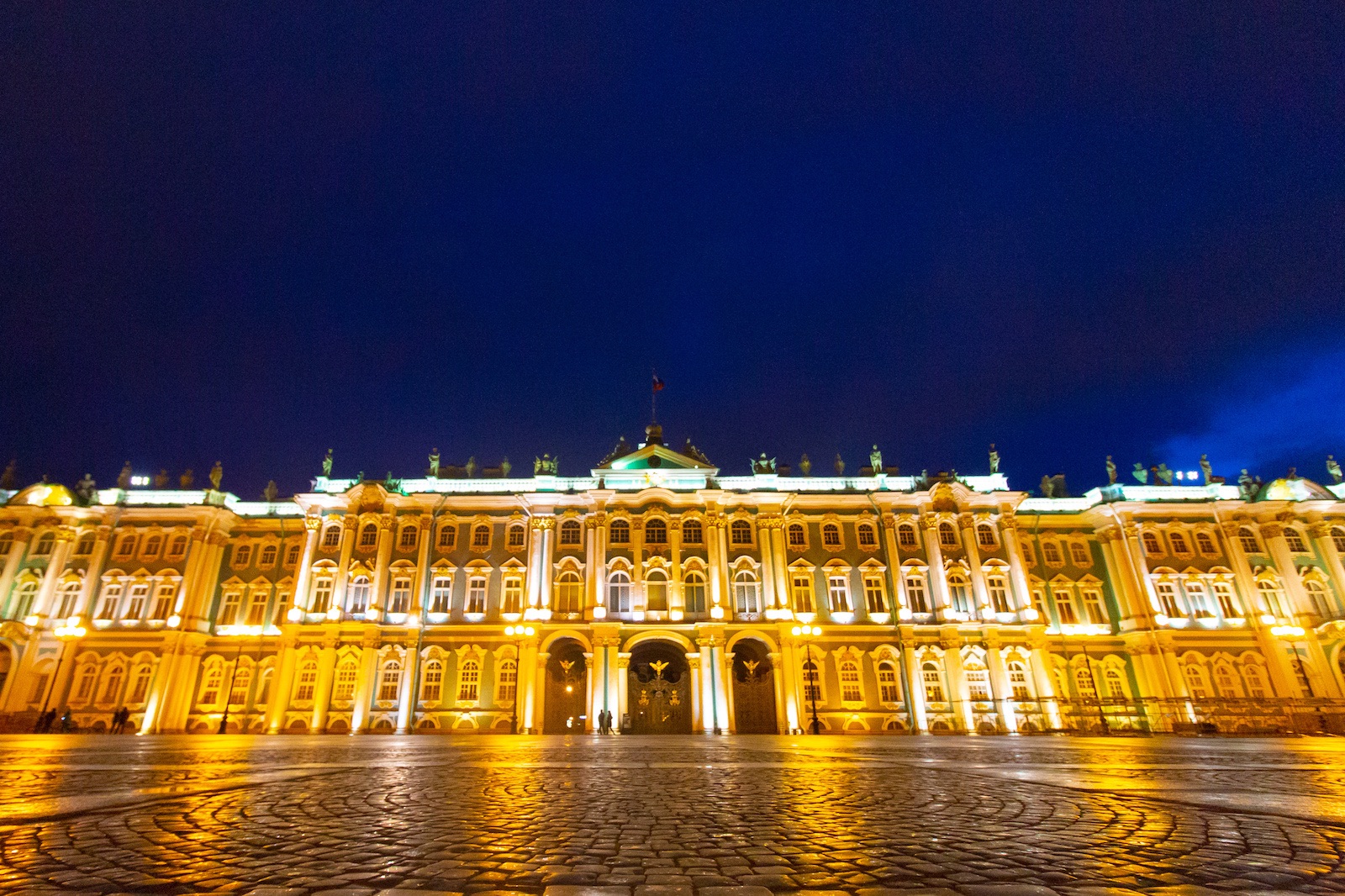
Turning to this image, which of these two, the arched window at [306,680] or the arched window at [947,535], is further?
the arched window at [947,535]

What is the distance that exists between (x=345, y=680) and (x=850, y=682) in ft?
89.5

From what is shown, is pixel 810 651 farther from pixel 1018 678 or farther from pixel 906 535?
pixel 1018 678

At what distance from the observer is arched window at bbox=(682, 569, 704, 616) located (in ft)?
127

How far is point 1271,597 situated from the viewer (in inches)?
1591

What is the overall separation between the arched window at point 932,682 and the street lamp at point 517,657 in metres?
21.4

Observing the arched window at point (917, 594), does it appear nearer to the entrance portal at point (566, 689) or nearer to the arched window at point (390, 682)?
the entrance portal at point (566, 689)

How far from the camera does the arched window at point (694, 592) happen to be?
127ft

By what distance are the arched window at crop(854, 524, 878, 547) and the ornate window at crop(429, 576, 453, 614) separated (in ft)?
78.8

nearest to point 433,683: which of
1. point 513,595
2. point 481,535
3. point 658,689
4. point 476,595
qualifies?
point 476,595

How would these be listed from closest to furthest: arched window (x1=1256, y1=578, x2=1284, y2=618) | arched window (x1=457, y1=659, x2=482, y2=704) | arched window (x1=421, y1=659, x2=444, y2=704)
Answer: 1. arched window (x1=457, y1=659, x2=482, y2=704)
2. arched window (x1=421, y1=659, x2=444, y2=704)
3. arched window (x1=1256, y1=578, x2=1284, y2=618)

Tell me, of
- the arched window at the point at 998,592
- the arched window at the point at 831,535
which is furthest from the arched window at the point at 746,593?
the arched window at the point at 998,592

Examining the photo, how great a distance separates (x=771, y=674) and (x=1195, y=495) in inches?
1193

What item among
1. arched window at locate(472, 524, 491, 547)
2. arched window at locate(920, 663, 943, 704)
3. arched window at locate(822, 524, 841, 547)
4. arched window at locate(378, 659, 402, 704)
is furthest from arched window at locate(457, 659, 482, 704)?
arched window at locate(920, 663, 943, 704)

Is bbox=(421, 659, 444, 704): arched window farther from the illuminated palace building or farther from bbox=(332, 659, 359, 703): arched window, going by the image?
bbox=(332, 659, 359, 703): arched window
